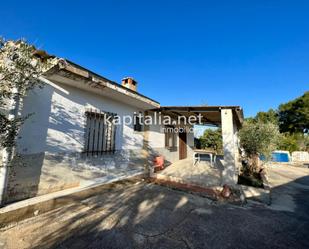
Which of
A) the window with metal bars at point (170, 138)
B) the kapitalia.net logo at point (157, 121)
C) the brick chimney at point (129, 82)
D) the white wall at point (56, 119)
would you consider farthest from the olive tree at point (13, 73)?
the window with metal bars at point (170, 138)

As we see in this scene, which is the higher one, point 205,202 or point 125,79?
point 125,79

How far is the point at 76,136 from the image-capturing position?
5.97m

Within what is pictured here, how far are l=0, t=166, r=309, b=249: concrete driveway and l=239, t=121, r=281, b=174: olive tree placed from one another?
11.3 ft

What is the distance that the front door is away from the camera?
13155 mm

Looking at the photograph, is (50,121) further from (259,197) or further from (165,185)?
(259,197)

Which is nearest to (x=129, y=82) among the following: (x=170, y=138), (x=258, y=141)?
(x=170, y=138)

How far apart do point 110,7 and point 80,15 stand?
166 cm

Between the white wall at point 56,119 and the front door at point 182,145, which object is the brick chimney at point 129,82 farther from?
the front door at point 182,145

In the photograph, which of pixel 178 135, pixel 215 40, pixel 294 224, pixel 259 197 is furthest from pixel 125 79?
pixel 294 224

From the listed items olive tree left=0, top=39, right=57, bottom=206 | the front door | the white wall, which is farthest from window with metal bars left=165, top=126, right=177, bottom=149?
olive tree left=0, top=39, right=57, bottom=206

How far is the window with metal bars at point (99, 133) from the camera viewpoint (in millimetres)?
6504

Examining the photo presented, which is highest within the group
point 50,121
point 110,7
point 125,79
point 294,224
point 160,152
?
point 110,7

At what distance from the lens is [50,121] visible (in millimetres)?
5152

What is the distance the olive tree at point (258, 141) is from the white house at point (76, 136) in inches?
126
